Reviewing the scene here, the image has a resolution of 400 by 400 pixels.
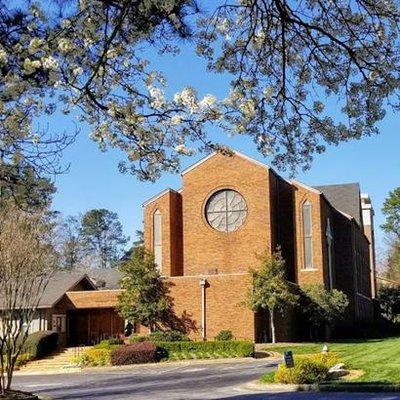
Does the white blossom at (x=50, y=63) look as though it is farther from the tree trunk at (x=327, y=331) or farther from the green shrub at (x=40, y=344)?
the tree trunk at (x=327, y=331)

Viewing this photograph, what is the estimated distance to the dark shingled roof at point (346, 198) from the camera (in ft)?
178

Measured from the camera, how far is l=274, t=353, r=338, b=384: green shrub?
18188 millimetres

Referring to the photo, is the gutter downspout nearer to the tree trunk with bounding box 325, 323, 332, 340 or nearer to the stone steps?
the stone steps

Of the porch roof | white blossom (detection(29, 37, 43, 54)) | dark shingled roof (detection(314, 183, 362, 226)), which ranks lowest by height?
the porch roof

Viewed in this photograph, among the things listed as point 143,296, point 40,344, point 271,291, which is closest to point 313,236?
point 271,291

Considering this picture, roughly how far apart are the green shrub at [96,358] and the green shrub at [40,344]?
13.8ft

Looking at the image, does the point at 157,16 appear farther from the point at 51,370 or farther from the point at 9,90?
the point at 51,370

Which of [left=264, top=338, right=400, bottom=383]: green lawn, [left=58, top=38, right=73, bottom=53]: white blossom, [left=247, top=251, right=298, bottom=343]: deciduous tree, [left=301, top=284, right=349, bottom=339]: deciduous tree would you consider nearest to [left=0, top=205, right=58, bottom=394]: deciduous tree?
[left=264, top=338, right=400, bottom=383]: green lawn

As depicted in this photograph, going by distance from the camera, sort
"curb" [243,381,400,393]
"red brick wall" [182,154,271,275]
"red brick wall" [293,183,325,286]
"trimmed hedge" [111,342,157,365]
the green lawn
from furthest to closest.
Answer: "red brick wall" [293,183,325,286] < "red brick wall" [182,154,271,275] < "trimmed hedge" [111,342,157,365] < the green lawn < "curb" [243,381,400,393]

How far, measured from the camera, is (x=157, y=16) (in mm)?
7008

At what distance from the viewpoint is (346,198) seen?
2167 inches

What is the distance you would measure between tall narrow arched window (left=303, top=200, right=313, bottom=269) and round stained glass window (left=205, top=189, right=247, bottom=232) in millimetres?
3774

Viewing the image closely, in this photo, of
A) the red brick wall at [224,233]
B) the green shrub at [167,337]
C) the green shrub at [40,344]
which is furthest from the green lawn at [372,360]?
the green shrub at [40,344]

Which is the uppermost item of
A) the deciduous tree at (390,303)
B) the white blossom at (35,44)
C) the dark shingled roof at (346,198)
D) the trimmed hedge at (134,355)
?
the dark shingled roof at (346,198)
